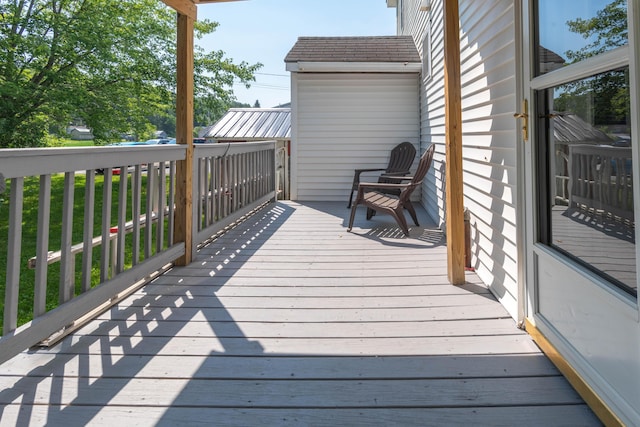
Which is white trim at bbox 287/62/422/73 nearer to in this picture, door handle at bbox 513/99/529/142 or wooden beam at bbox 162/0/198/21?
wooden beam at bbox 162/0/198/21

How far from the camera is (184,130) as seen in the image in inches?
131

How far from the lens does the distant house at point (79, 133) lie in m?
11.3

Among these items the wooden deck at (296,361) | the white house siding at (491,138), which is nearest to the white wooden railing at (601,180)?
the white house siding at (491,138)

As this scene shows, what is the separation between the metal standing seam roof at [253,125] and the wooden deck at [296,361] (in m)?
12.7

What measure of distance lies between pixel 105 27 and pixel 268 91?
31.2 m

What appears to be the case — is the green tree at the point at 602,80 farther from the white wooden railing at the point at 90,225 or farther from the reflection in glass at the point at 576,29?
the white wooden railing at the point at 90,225

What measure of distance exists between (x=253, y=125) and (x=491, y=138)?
47.0ft

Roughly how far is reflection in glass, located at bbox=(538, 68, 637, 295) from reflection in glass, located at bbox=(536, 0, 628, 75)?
10 centimetres

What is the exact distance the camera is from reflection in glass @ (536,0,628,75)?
1343 millimetres

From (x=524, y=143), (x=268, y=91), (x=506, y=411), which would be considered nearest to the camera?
(x=506, y=411)

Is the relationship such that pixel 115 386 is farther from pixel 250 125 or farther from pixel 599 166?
pixel 250 125

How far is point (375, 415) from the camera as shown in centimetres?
148

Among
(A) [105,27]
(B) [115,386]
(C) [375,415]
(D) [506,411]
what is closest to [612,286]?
(D) [506,411]

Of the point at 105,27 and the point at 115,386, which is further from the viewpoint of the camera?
the point at 105,27
